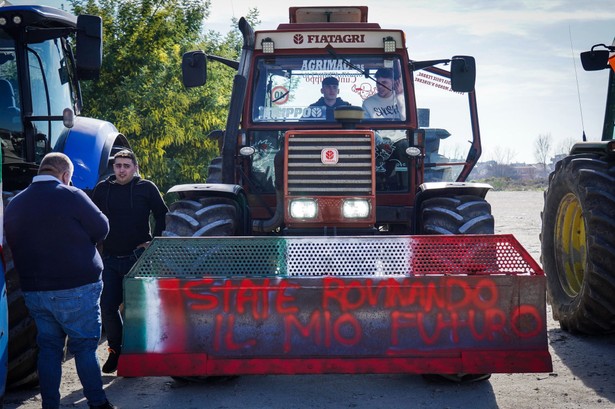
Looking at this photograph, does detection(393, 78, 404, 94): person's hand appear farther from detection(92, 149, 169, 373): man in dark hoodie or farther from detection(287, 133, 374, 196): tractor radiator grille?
detection(92, 149, 169, 373): man in dark hoodie

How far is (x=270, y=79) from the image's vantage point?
Answer: 7812mm

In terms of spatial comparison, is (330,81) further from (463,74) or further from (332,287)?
Answer: (332,287)

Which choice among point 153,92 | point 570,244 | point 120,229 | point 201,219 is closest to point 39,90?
point 120,229

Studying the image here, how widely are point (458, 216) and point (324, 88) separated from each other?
1.82 metres

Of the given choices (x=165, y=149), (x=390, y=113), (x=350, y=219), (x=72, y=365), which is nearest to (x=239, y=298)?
(x=350, y=219)

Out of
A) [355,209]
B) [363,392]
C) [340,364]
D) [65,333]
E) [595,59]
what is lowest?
[363,392]

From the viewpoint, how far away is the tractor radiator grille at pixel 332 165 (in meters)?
7.00

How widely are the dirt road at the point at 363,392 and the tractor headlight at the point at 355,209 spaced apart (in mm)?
1291

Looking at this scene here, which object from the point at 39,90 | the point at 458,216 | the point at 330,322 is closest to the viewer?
the point at 330,322

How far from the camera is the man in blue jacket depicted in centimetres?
538

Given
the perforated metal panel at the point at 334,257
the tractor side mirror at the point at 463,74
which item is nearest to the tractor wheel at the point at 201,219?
the perforated metal panel at the point at 334,257

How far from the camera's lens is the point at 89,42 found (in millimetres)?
7848

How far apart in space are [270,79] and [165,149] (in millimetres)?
11949

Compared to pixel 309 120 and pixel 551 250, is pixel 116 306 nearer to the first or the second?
pixel 309 120
